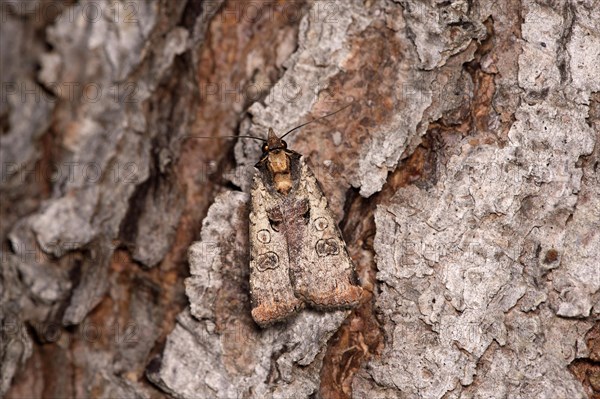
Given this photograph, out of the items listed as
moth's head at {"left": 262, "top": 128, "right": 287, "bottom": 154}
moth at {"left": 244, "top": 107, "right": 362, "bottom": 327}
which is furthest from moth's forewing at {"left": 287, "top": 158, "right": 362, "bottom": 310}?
moth's head at {"left": 262, "top": 128, "right": 287, "bottom": 154}

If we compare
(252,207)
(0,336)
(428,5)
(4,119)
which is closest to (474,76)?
(428,5)

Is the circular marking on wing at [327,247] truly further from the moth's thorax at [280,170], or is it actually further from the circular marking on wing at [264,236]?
the moth's thorax at [280,170]

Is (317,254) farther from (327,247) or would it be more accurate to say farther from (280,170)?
(280,170)

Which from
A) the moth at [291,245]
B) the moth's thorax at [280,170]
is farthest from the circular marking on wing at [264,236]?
the moth's thorax at [280,170]

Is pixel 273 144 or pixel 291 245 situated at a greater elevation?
pixel 273 144

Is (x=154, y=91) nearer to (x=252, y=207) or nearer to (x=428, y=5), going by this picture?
Result: (x=252, y=207)

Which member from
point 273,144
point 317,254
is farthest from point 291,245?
point 273,144

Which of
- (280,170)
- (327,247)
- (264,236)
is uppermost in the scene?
(280,170)
